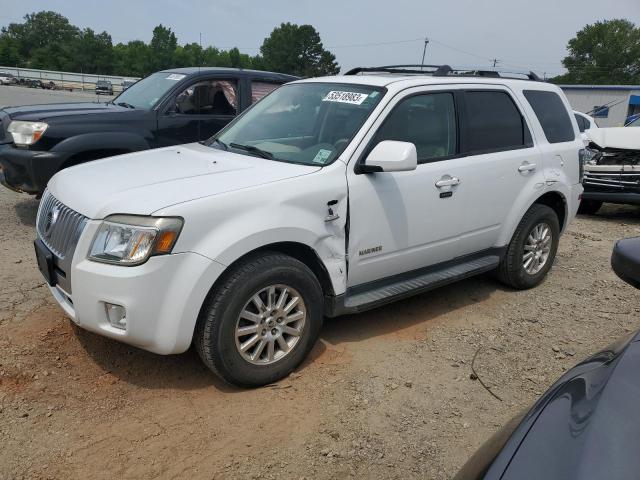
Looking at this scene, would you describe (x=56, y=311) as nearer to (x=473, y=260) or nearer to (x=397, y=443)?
(x=397, y=443)

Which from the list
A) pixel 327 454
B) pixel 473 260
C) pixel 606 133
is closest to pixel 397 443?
pixel 327 454

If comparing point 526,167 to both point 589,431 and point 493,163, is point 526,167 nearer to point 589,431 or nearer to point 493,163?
point 493,163

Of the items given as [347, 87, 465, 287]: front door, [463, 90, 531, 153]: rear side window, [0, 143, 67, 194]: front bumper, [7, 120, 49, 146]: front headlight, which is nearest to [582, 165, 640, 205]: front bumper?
[463, 90, 531, 153]: rear side window

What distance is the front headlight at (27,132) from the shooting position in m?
5.93

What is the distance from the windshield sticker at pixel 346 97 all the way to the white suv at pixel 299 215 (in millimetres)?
16

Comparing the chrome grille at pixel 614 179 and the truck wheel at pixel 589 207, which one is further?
the truck wheel at pixel 589 207

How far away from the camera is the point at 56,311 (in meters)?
4.12

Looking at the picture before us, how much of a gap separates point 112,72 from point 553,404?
109840 millimetres

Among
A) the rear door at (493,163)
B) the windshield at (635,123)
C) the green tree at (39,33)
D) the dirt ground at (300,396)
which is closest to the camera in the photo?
the dirt ground at (300,396)

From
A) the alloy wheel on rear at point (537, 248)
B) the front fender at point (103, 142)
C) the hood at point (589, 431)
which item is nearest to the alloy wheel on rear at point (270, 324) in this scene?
the hood at point (589, 431)

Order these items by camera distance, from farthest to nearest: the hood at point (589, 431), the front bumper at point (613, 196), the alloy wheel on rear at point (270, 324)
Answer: the front bumper at point (613, 196) → the alloy wheel on rear at point (270, 324) → the hood at point (589, 431)

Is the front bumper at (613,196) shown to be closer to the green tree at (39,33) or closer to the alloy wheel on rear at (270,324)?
the alloy wheel on rear at (270,324)

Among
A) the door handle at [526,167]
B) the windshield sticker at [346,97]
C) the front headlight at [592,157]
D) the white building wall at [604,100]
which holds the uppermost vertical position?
the white building wall at [604,100]

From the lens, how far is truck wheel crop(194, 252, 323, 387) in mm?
3074
